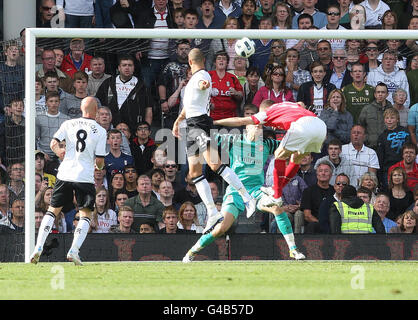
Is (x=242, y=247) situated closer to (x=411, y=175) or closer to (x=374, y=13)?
(x=411, y=175)

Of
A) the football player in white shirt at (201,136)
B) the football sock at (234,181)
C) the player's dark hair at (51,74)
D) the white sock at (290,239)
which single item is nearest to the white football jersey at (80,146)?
the football player in white shirt at (201,136)

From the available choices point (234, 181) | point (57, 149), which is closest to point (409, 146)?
point (234, 181)

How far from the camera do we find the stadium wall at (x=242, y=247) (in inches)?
539

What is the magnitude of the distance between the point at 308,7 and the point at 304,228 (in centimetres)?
516

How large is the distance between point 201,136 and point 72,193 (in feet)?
5.70

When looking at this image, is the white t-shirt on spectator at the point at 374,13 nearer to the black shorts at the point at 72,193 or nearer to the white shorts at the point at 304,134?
the white shorts at the point at 304,134

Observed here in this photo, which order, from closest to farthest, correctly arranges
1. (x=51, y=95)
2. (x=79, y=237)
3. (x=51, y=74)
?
(x=79, y=237) < (x=51, y=95) < (x=51, y=74)

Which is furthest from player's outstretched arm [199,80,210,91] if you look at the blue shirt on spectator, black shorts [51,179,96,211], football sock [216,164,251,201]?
the blue shirt on spectator

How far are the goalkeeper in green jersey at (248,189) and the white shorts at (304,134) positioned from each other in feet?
2.51

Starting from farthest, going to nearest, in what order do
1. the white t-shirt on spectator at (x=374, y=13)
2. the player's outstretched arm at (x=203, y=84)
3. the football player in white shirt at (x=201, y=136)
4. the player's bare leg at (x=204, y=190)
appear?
the white t-shirt on spectator at (x=374, y=13)
the player's bare leg at (x=204, y=190)
the football player in white shirt at (x=201, y=136)
the player's outstretched arm at (x=203, y=84)

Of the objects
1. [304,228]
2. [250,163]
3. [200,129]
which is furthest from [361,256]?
[200,129]

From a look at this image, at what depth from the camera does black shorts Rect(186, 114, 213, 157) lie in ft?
40.2

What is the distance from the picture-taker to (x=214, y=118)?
49.1ft

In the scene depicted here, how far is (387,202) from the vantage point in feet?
48.2
